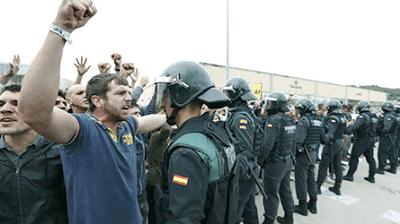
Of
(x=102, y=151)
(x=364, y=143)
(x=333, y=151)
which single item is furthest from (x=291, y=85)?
(x=102, y=151)

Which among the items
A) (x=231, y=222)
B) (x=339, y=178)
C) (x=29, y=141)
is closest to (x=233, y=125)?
(x=231, y=222)

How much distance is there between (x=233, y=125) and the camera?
13.7ft

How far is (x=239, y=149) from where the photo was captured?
3936 millimetres

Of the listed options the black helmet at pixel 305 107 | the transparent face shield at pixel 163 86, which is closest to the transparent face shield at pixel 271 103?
the black helmet at pixel 305 107

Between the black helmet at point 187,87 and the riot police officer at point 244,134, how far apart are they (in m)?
1.93

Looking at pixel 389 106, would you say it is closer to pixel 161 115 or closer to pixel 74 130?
pixel 161 115

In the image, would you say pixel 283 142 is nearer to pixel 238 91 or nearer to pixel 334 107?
pixel 238 91

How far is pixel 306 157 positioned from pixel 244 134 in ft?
8.38

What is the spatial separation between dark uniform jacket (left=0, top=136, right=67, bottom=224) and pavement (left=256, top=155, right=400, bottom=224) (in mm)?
4356

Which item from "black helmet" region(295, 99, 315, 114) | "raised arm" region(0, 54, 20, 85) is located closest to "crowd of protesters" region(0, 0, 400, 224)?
"raised arm" region(0, 54, 20, 85)

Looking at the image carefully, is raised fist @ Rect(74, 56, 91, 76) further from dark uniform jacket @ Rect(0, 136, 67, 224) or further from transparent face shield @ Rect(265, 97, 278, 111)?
transparent face shield @ Rect(265, 97, 278, 111)

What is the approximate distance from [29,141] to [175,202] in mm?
1198

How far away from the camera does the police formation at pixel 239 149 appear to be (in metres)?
1.62

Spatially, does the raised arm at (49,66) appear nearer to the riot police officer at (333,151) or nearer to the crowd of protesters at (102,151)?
the crowd of protesters at (102,151)
